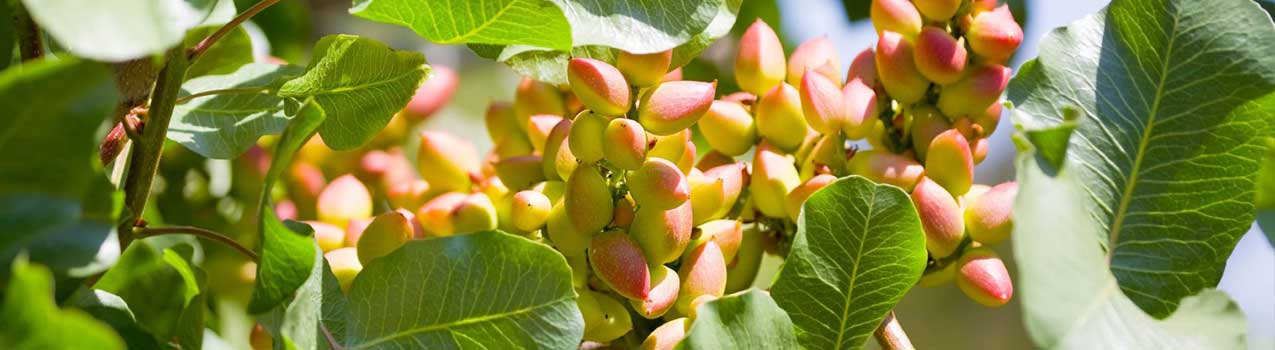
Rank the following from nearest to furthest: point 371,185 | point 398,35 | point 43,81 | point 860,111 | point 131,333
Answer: point 43,81, point 131,333, point 860,111, point 371,185, point 398,35

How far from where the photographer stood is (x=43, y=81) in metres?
0.30

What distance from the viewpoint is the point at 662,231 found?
454 millimetres

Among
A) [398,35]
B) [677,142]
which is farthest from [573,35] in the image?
[398,35]

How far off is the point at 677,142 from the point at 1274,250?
22cm

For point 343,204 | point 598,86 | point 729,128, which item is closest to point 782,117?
point 729,128

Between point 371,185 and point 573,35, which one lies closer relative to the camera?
point 573,35

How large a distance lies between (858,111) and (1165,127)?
0.40 feet

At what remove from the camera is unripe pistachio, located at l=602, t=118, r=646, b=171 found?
1.42 feet

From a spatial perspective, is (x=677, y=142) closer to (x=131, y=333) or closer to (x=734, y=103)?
(x=734, y=103)

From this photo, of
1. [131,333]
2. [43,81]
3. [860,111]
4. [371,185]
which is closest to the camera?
[43,81]

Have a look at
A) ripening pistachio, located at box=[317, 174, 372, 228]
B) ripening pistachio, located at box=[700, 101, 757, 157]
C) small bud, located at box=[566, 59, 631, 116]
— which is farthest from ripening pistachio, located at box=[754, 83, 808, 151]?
ripening pistachio, located at box=[317, 174, 372, 228]

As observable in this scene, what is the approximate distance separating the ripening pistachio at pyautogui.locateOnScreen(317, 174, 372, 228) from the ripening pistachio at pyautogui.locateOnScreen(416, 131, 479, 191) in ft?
0.14

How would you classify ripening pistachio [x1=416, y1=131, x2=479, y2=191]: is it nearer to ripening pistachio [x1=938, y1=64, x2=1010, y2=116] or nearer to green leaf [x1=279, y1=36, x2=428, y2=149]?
green leaf [x1=279, y1=36, x2=428, y2=149]

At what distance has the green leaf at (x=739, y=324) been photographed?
42 cm
